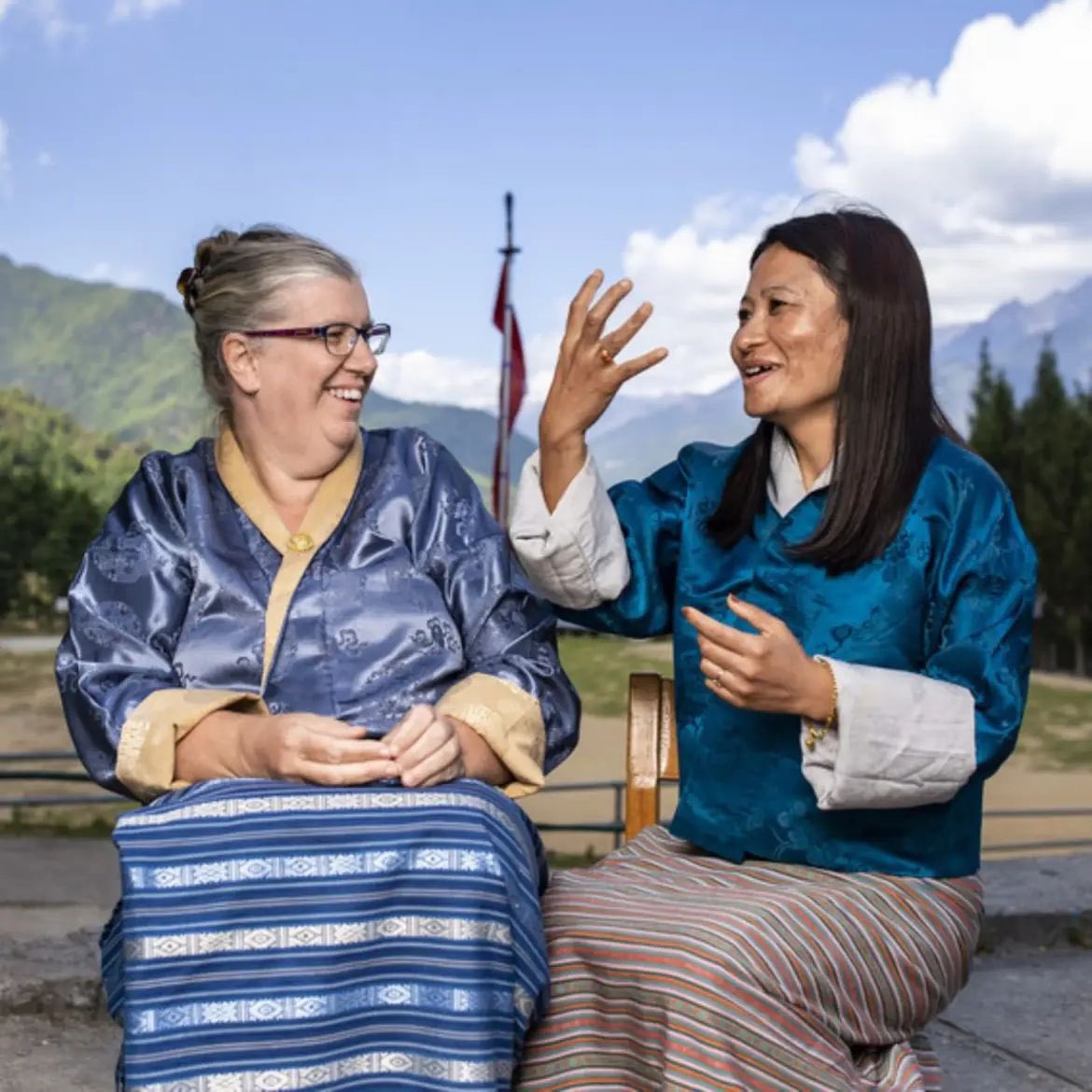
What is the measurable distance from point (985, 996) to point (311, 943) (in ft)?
7.52

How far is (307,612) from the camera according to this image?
227 centimetres

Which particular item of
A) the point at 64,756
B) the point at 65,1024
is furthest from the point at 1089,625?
the point at 65,1024

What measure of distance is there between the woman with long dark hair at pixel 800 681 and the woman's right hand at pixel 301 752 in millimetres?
403

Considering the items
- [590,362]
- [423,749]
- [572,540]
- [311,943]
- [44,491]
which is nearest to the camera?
[311,943]

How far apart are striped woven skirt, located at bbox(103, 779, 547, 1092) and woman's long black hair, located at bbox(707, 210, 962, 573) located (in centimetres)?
75

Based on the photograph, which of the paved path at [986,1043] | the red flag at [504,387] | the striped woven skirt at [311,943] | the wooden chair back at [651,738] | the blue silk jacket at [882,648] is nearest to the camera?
the striped woven skirt at [311,943]

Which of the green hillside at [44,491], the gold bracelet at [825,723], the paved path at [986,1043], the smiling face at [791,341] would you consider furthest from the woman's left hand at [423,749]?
the green hillside at [44,491]

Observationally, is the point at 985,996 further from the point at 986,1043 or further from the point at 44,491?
the point at 44,491

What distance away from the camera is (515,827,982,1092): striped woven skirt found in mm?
1997

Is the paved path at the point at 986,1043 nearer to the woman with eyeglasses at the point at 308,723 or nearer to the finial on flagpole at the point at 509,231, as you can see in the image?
the woman with eyeglasses at the point at 308,723

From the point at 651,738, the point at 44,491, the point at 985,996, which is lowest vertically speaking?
the point at 985,996

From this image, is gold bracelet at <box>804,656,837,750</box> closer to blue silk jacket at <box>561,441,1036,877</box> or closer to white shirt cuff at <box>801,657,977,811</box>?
white shirt cuff at <box>801,657,977,811</box>

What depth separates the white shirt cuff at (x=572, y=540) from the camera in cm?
238

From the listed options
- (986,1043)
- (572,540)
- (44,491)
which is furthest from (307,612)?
(44,491)
